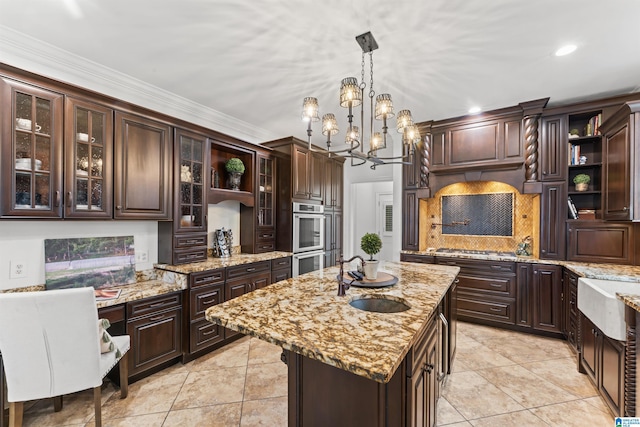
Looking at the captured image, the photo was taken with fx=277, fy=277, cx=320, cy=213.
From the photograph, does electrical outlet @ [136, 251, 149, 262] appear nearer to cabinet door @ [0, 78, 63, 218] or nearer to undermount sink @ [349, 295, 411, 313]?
cabinet door @ [0, 78, 63, 218]

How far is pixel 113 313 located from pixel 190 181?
4.74 ft

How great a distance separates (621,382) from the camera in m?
1.79

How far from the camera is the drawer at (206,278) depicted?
8.94 feet

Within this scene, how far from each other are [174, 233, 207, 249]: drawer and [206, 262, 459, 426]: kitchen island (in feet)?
5.39

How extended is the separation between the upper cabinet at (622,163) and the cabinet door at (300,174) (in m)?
3.53

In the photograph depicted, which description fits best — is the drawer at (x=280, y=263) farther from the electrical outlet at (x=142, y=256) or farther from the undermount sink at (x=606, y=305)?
the undermount sink at (x=606, y=305)

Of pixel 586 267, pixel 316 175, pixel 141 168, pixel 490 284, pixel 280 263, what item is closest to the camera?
pixel 141 168

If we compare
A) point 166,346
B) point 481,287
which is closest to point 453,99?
point 481,287

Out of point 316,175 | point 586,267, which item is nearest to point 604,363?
A: point 586,267

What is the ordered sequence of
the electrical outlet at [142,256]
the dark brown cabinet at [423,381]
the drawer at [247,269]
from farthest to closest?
1. the drawer at [247,269]
2. the electrical outlet at [142,256]
3. the dark brown cabinet at [423,381]

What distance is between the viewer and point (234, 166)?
3.59 meters

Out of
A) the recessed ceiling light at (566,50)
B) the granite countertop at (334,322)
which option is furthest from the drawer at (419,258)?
the recessed ceiling light at (566,50)

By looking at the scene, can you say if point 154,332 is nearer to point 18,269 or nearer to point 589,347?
point 18,269

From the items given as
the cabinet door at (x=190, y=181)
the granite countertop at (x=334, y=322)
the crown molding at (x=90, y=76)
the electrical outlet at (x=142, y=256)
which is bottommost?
the granite countertop at (x=334, y=322)
